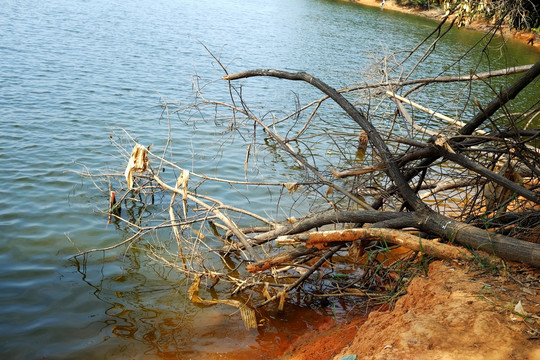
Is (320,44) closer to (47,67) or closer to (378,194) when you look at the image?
(47,67)

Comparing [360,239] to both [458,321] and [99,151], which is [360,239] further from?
[99,151]

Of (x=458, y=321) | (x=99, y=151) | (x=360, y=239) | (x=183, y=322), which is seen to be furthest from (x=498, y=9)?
(x=99, y=151)

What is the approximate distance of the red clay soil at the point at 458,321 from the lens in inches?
128

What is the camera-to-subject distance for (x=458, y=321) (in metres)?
3.55

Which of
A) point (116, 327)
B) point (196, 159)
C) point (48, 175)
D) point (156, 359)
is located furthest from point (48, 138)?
point (156, 359)

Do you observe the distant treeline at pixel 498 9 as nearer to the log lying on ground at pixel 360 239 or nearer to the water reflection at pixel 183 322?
the log lying on ground at pixel 360 239

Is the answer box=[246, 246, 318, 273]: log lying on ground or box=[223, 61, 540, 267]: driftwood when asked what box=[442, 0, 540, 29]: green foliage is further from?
box=[246, 246, 318, 273]: log lying on ground

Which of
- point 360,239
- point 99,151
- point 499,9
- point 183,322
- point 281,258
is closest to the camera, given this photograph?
point 360,239

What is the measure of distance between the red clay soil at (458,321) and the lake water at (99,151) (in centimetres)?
169

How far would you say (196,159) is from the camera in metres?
11.3

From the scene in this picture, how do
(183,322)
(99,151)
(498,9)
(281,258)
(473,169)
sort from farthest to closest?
(99,151)
(183,322)
(498,9)
(281,258)
(473,169)

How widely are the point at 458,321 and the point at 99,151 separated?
905 cm

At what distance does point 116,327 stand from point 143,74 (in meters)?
12.7

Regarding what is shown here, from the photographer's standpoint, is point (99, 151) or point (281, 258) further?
point (99, 151)
